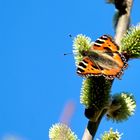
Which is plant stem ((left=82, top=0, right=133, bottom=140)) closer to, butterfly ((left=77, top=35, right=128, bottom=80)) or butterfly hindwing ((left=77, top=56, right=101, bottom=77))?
butterfly ((left=77, top=35, right=128, bottom=80))

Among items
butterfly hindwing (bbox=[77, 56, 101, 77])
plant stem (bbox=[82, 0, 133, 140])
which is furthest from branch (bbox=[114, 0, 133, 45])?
butterfly hindwing (bbox=[77, 56, 101, 77])

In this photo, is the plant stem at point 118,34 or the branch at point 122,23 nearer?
the plant stem at point 118,34

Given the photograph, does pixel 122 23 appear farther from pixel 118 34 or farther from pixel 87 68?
pixel 87 68

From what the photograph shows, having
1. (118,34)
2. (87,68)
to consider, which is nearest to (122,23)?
(118,34)

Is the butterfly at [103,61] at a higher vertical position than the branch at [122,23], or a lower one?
lower

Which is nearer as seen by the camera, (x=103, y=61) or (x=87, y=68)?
(x=87, y=68)

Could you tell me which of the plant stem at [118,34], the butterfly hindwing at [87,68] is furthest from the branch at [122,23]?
the butterfly hindwing at [87,68]

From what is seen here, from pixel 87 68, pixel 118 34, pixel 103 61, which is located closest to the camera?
pixel 87 68

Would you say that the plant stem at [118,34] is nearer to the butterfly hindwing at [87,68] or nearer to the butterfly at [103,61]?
the butterfly at [103,61]

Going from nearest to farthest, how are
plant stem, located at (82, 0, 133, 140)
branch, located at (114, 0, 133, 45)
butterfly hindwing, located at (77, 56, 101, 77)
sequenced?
1. plant stem, located at (82, 0, 133, 140)
2. butterfly hindwing, located at (77, 56, 101, 77)
3. branch, located at (114, 0, 133, 45)
